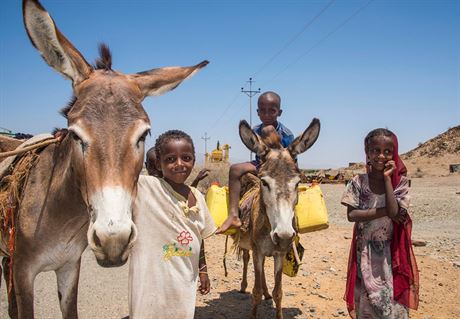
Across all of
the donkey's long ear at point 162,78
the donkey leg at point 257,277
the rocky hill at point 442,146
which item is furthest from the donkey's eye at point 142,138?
the rocky hill at point 442,146

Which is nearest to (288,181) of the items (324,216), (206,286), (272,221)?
(272,221)

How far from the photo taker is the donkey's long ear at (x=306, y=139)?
402cm

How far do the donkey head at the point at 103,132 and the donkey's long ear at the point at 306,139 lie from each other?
1.99 m

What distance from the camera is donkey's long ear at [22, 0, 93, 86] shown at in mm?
2182

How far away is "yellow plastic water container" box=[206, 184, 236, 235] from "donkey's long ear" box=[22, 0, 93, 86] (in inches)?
102

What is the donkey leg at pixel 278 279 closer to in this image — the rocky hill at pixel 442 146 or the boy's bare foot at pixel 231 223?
the boy's bare foot at pixel 231 223

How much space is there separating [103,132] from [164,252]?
1075 mm

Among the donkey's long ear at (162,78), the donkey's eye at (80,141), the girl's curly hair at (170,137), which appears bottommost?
the donkey's eye at (80,141)

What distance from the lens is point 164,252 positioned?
105 inches

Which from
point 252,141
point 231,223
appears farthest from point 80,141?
point 231,223

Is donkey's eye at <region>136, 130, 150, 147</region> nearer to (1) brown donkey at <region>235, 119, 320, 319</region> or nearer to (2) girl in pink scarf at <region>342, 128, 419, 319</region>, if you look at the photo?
(1) brown donkey at <region>235, 119, 320, 319</region>

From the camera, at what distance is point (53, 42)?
2281mm

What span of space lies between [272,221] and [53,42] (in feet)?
8.18

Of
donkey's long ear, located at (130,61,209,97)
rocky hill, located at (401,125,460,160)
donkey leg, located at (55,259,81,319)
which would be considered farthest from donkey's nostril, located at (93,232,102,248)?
rocky hill, located at (401,125,460,160)
